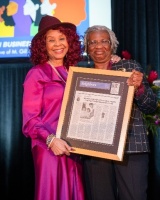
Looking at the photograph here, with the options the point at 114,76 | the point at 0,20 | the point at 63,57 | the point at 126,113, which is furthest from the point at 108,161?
the point at 0,20

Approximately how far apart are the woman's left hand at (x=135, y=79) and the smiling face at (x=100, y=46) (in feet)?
0.84

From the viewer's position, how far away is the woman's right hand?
Answer: 65.2 inches

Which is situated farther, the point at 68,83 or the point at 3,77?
the point at 3,77

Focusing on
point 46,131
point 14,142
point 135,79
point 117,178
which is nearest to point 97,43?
point 135,79

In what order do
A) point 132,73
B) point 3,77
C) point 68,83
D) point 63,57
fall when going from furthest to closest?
point 3,77, point 63,57, point 68,83, point 132,73

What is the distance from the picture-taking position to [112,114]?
167cm

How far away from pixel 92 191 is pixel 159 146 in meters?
1.74

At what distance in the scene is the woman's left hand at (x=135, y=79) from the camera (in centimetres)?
161

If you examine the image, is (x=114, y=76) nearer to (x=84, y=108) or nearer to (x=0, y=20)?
(x=84, y=108)

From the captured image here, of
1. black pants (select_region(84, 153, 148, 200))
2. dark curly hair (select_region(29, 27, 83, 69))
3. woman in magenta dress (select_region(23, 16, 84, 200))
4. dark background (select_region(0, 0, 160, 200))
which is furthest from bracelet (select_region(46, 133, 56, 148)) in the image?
dark background (select_region(0, 0, 160, 200))

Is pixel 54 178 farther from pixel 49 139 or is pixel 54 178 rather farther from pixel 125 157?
pixel 125 157

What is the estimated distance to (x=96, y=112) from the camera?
5.57 ft

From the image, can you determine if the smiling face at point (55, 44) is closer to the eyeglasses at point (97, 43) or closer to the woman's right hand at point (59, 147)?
the eyeglasses at point (97, 43)

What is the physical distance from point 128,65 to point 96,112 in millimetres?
304
